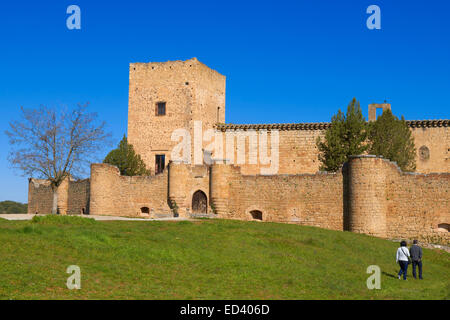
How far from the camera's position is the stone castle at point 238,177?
87.8 ft

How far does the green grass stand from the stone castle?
603 cm

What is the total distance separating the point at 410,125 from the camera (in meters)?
38.8

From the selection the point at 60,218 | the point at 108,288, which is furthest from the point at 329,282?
the point at 60,218

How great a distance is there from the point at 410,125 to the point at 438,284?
2375 centimetres

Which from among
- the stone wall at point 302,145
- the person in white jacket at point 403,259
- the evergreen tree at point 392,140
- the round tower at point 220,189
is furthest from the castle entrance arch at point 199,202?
the person in white jacket at point 403,259

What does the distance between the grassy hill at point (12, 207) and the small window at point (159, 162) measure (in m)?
55.6

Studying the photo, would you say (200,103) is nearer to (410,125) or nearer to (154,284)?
(410,125)

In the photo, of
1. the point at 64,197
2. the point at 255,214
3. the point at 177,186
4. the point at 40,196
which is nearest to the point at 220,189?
the point at 255,214

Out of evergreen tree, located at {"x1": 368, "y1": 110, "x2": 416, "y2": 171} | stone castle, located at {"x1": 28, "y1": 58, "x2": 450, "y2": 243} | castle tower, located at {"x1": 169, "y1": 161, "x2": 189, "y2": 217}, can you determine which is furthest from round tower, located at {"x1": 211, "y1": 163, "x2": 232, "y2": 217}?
evergreen tree, located at {"x1": 368, "y1": 110, "x2": 416, "y2": 171}

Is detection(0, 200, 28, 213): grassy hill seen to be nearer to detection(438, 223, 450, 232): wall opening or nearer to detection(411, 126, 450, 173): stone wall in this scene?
detection(411, 126, 450, 173): stone wall

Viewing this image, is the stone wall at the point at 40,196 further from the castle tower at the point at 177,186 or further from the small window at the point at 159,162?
the castle tower at the point at 177,186

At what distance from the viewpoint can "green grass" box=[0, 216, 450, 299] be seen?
12.1 metres

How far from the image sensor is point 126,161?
39.0m

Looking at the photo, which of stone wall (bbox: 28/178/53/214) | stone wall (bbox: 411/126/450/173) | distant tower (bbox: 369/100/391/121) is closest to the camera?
stone wall (bbox: 411/126/450/173)
